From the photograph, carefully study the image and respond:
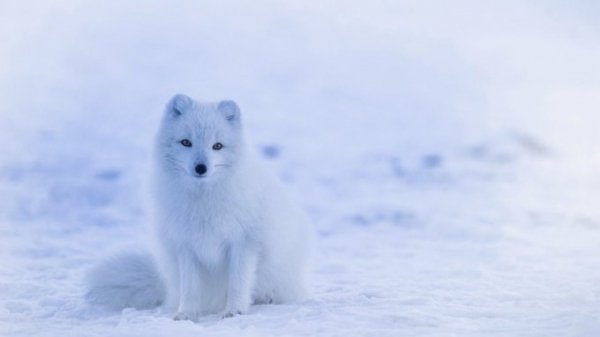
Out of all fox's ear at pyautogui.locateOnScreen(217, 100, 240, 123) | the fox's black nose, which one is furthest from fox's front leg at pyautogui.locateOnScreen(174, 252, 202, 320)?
fox's ear at pyautogui.locateOnScreen(217, 100, 240, 123)

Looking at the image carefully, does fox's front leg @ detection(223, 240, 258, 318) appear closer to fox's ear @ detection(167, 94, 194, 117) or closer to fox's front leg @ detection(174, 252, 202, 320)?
fox's front leg @ detection(174, 252, 202, 320)

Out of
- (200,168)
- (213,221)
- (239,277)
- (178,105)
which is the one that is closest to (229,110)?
(178,105)

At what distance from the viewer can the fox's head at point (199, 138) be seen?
3.02 m

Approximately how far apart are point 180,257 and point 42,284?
3.54 feet

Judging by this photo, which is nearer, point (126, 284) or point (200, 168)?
point (200, 168)

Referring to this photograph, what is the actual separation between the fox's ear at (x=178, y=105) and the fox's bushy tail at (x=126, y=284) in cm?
80

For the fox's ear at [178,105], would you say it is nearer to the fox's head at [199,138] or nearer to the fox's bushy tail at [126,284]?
the fox's head at [199,138]

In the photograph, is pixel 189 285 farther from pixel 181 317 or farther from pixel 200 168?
pixel 200 168

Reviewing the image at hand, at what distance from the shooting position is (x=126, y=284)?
11.4 ft

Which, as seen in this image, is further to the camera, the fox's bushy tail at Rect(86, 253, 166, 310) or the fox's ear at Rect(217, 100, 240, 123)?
the fox's bushy tail at Rect(86, 253, 166, 310)

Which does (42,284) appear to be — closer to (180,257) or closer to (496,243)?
(180,257)

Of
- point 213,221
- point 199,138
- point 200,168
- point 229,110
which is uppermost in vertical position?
point 229,110

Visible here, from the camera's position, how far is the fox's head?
3019 mm

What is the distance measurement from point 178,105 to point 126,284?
2.96 ft
